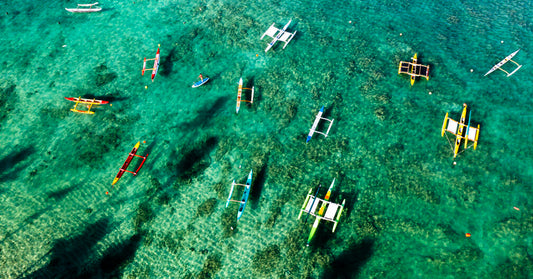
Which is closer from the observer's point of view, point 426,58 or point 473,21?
point 426,58

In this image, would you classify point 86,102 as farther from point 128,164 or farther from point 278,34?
point 278,34

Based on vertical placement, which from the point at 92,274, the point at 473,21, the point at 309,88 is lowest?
the point at 92,274

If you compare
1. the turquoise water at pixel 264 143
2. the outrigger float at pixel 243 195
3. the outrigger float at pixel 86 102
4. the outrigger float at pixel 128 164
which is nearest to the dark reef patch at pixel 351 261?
the turquoise water at pixel 264 143

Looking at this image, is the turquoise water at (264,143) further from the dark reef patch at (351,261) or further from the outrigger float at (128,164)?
the outrigger float at (128,164)

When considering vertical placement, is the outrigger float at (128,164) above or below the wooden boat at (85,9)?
below

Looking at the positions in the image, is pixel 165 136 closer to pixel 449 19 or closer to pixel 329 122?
pixel 329 122

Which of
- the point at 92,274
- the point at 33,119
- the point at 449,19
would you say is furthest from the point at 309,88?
the point at 33,119

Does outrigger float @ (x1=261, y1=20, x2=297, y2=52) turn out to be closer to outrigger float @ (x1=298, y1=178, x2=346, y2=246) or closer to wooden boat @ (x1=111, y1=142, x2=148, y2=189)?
wooden boat @ (x1=111, y1=142, x2=148, y2=189)

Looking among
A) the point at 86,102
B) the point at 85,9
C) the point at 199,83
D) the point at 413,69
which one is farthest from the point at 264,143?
the point at 85,9
